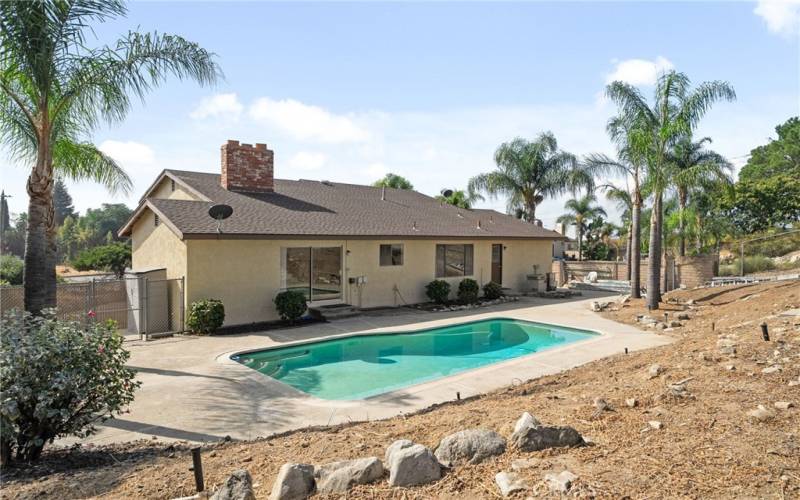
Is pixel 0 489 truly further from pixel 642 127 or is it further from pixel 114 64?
pixel 642 127

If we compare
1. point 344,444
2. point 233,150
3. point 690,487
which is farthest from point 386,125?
point 690,487

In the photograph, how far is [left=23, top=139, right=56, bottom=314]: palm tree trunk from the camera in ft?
25.9

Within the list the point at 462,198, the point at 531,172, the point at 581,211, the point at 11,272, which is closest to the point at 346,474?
the point at 531,172

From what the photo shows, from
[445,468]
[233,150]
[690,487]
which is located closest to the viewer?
[690,487]

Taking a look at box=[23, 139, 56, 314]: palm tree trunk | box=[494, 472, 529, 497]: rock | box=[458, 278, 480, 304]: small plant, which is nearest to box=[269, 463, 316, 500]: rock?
box=[494, 472, 529, 497]: rock

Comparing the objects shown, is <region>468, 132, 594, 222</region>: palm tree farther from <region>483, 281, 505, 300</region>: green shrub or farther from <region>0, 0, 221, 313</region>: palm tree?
<region>0, 0, 221, 313</region>: palm tree

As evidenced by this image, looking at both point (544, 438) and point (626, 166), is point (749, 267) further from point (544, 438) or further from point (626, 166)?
point (544, 438)

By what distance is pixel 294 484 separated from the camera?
11.5 feet

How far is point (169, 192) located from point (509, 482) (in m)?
18.1

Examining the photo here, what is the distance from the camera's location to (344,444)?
4.65 m

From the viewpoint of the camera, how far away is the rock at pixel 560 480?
320 cm

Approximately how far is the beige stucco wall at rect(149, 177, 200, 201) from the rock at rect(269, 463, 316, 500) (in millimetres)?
14228

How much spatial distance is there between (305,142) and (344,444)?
58.8 ft

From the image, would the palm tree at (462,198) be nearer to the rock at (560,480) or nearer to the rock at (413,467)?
the rock at (413,467)
